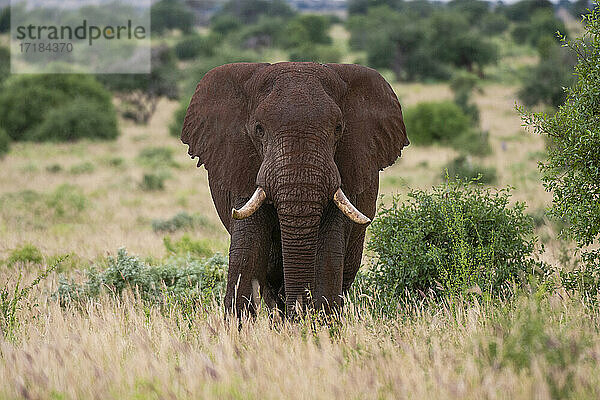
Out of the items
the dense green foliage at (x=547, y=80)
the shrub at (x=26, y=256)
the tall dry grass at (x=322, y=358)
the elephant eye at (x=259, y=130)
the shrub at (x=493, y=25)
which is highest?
the shrub at (x=493, y=25)

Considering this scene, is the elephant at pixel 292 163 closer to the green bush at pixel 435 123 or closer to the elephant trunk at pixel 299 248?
the elephant trunk at pixel 299 248

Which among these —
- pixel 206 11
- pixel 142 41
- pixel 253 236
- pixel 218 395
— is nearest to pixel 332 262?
pixel 253 236

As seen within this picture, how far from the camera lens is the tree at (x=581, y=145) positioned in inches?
257

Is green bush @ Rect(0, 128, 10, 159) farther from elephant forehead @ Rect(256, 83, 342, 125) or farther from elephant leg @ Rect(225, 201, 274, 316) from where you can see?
elephant forehead @ Rect(256, 83, 342, 125)

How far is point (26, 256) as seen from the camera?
34.7ft

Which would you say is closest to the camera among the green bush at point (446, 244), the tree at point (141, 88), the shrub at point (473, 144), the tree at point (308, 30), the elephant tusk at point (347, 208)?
the elephant tusk at point (347, 208)

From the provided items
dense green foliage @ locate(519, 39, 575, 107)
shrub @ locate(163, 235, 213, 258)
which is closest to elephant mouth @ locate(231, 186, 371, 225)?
shrub @ locate(163, 235, 213, 258)

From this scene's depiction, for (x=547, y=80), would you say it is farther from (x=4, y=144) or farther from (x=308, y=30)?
(x=308, y=30)

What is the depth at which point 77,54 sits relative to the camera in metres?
74.6

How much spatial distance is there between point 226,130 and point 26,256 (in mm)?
5015

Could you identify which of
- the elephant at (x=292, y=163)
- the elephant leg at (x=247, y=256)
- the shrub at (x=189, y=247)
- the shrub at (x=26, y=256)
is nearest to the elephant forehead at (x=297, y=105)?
the elephant at (x=292, y=163)

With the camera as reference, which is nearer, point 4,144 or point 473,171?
point 473,171

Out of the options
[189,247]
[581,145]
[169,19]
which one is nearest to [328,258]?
[581,145]

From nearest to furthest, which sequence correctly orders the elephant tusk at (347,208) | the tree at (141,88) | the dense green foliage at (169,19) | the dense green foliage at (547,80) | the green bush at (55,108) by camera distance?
the elephant tusk at (347,208) < the green bush at (55,108) < the dense green foliage at (547,80) < the tree at (141,88) < the dense green foliage at (169,19)
